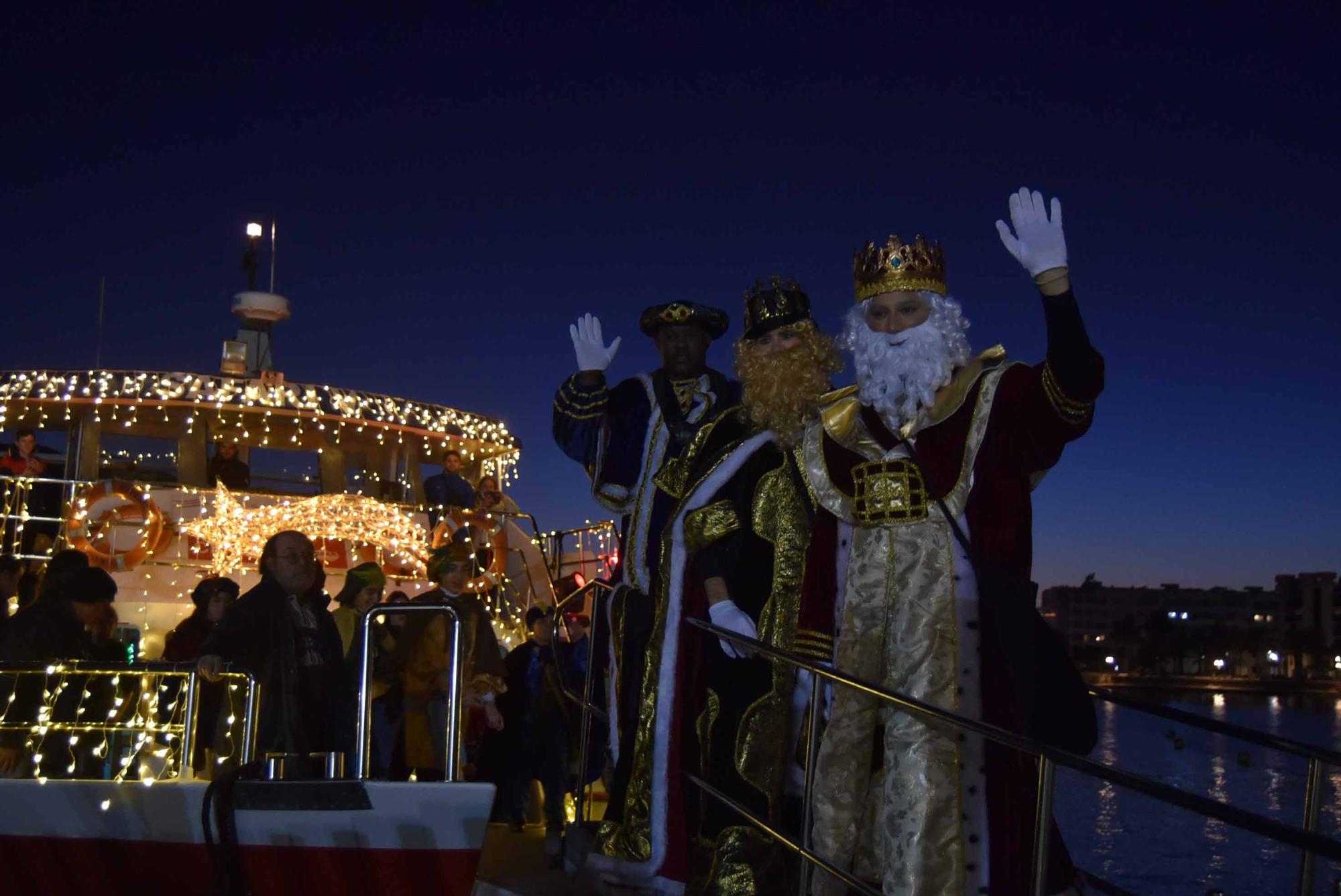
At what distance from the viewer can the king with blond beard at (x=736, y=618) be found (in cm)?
394

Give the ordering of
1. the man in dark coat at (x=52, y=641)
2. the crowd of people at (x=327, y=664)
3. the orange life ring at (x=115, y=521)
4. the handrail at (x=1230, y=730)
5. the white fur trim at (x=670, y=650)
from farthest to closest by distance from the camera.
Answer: the orange life ring at (x=115, y=521)
the man in dark coat at (x=52, y=641)
the crowd of people at (x=327, y=664)
the white fur trim at (x=670, y=650)
the handrail at (x=1230, y=730)

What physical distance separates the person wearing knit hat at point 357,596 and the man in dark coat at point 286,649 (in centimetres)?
173

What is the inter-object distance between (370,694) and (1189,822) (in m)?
18.1

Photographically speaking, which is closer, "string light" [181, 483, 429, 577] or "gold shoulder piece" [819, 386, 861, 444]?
"gold shoulder piece" [819, 386, 861, 444]

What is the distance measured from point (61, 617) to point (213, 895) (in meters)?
1.64

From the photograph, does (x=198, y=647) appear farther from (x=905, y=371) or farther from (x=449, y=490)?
(x=449, y=490)

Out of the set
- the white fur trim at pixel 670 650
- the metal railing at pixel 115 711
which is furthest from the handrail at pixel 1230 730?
the metal railing at pixel 115 711

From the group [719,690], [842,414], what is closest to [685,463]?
[719,690]

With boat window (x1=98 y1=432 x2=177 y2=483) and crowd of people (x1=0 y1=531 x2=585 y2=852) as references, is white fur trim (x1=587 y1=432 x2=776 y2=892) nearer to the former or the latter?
crowd of people (x1=0 y1=531 x2=585 y2=852)

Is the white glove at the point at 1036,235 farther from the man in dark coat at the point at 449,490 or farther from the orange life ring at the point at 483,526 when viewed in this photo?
the man in dark coat at the point at 449,490

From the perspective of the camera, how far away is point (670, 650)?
13.8 ft

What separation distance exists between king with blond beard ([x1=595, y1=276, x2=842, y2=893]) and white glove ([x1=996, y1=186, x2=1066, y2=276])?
1046 millimetres

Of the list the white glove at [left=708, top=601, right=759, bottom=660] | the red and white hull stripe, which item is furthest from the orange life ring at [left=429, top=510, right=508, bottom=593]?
the white glove at [left=708, top=601, right=759, bottom=660]

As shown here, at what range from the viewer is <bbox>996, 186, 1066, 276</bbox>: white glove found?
3123mm
